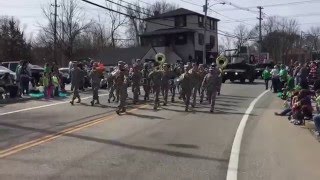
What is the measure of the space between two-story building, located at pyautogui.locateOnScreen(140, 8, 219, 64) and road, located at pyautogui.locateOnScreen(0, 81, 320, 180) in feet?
190

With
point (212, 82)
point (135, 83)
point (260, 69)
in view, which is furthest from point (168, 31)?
point (212, 82)

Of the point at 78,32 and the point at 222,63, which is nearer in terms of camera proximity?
the point at 222,63

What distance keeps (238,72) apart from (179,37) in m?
35.7

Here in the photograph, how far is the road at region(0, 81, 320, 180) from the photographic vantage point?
893cm

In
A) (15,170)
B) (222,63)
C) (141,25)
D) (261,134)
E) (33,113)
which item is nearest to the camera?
(15,170)

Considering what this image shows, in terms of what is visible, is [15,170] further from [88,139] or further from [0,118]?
[0,118]

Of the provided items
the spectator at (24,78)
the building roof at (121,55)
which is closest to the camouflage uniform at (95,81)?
the spectator at (24,78)

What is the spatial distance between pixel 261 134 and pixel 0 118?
335 inches

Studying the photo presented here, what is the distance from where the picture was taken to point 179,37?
78938 millimetres

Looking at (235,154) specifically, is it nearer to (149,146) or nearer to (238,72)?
(149,146)

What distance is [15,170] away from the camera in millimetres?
8867

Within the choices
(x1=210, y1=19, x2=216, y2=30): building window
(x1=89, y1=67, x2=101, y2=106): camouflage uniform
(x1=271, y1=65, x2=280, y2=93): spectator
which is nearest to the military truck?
(x1=271, y1=65, x2=280, y2=93): spectator

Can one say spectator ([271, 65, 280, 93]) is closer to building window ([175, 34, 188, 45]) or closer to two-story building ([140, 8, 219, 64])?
two-story building ([140, 8, 219, 64])

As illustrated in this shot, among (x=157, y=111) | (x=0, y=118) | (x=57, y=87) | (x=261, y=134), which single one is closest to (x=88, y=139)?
(x=261, y=134)
